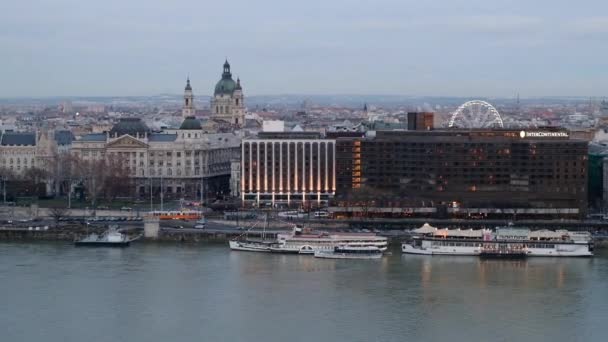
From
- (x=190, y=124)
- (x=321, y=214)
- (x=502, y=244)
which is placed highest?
(x=190, y=124)

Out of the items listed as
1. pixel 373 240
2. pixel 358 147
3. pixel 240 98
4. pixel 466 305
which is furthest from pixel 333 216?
pixel 240 98

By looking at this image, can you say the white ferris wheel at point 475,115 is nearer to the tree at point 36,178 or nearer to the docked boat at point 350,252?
the tree at point 36,178

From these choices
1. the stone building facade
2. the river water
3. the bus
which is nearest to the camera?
the river water

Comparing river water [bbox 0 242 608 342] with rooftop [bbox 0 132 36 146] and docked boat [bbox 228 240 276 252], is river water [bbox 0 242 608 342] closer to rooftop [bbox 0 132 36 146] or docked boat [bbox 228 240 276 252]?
docked boat [bbox 228 240 276 252]

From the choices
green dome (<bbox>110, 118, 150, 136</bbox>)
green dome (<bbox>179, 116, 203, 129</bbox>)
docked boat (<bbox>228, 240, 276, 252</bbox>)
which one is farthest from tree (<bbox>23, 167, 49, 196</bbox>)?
docked boat (<bbox>228, 240, 276, 252</bbox>)

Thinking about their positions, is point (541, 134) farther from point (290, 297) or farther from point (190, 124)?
point (290, 297)

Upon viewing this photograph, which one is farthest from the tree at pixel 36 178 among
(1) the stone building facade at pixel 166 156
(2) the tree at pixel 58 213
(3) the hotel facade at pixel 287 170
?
(3) the hotel facade at pixel 287 170

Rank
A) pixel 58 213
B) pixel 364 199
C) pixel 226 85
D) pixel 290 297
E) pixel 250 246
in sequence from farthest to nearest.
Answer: pixel 226 85, pixel 364 199, pixel 58 213, pixel 250 246, pixel 290 297

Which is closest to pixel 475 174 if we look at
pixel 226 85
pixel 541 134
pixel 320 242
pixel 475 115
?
pixel 541 134
